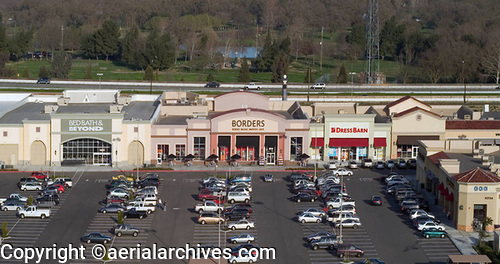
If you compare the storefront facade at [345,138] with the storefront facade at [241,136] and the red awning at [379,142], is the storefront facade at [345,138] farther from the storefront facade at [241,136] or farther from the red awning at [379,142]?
the storefront facade at [241,136]

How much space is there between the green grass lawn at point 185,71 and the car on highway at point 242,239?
6073 cm

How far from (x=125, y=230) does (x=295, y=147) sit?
22.2 meters

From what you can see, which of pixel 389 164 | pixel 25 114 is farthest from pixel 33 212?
pixel 389 164

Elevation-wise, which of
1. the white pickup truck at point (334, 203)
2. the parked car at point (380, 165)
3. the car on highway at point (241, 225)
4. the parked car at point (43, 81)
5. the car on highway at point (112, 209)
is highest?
the parked car at point (43, 81)

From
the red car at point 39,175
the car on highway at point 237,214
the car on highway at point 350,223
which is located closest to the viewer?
the car on highway at point 350,223

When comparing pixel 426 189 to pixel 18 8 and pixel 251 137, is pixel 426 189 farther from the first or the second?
pixel 18 8

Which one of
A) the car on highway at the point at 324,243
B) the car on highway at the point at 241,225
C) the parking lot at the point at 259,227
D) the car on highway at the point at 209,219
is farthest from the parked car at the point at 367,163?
the car on highway at the point at 324,243

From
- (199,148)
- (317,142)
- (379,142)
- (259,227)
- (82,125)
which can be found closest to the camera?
(259,227)

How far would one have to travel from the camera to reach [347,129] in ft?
225

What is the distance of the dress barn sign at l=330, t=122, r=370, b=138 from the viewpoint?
6838cm

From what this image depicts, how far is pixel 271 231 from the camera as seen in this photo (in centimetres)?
5016

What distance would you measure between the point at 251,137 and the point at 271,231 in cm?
1798

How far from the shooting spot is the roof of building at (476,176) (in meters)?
50.8

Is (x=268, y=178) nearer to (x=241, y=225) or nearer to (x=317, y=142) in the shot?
(x=317, y=142)
